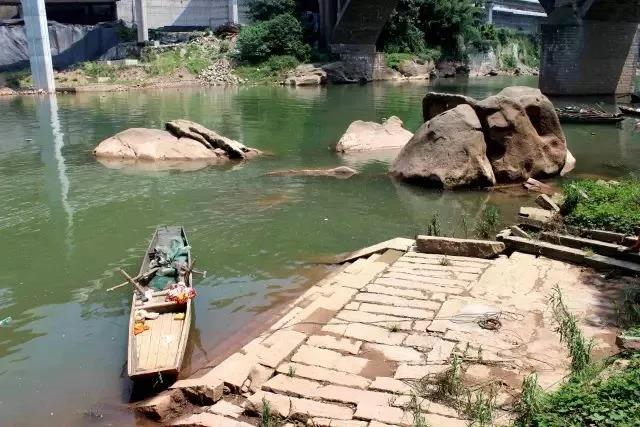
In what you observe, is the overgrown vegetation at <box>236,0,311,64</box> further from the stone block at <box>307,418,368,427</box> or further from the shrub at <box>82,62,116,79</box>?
the stone block at <box>307,418,368,427</box>

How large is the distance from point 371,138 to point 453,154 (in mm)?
6246

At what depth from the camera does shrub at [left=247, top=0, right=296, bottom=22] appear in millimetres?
51188

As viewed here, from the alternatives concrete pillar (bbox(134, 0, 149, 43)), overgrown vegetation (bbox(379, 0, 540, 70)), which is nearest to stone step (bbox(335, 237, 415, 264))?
overgrown vegetation (bbox(379, 0, 540, 70))

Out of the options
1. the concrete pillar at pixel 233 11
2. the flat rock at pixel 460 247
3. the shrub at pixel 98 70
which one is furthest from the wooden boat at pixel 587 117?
the concrete pillar at pixel 233 11

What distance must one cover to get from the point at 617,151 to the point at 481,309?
16.2 meters

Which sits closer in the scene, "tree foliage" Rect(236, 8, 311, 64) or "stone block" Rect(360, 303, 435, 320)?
"stone block" Rect(360, 303, 435, 320)

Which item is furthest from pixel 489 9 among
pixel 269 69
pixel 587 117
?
pixel 587 117

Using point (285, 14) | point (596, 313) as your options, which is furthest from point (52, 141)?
point (285, 14)

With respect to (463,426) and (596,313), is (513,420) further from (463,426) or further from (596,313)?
(596,313)

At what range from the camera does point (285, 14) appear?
50.6 metres

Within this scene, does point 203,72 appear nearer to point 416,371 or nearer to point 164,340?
point 164,340

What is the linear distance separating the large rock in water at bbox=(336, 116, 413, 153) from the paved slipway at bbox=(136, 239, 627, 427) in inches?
481

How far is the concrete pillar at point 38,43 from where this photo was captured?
41.1 m

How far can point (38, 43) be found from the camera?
41906 millimetres
